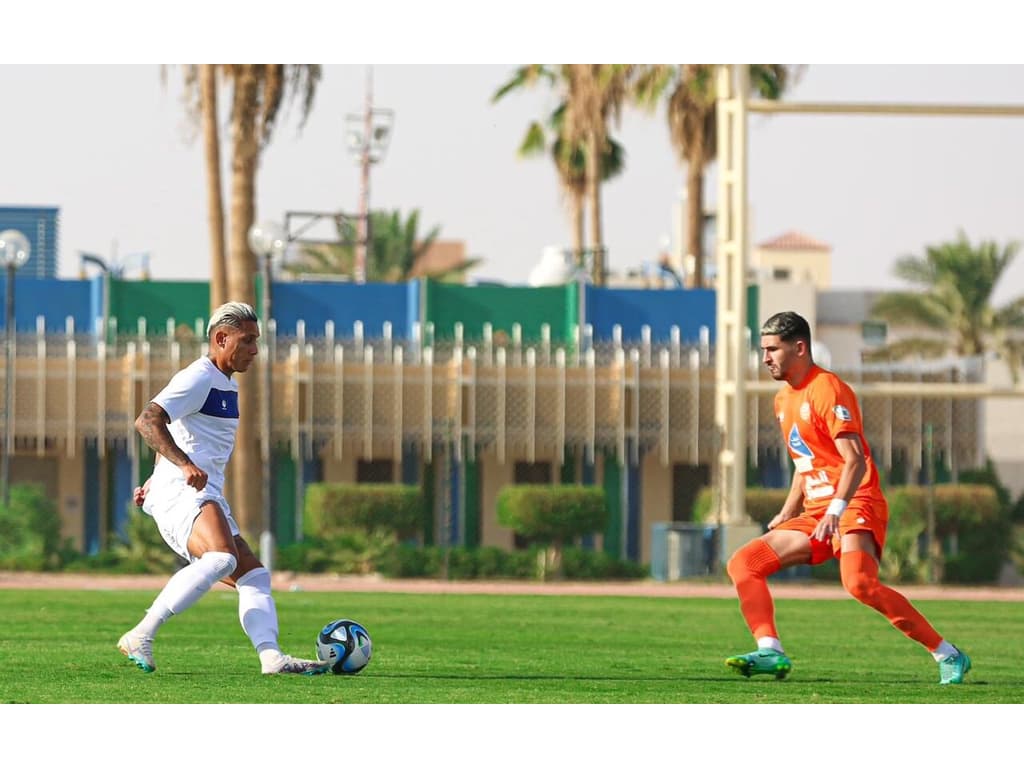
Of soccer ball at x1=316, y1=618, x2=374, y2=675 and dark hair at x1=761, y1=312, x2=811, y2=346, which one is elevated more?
dark hair at x1=761, y1=312, x2=811, y2=346

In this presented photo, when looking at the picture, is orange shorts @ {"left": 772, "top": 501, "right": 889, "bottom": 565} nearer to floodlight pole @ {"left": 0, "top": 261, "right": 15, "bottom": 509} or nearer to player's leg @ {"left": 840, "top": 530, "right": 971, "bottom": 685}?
player's leg @ {"left": 840, "top": 530, "right": 971, "bottom": 685}

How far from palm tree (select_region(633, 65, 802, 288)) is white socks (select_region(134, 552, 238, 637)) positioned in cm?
3165

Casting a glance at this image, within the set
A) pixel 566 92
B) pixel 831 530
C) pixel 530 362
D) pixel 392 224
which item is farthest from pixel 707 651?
pixel 392 224

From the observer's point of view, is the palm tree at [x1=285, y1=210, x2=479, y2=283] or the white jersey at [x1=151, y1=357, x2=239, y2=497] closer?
the white jersey at [x1=151, y1=357, x2=239, y2=497]

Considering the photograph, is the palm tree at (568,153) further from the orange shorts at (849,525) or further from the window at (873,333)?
the orange shorts at (849,525)

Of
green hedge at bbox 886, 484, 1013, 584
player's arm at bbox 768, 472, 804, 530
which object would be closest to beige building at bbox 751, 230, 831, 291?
green hedge at bbox 886, 484, 1013, 584

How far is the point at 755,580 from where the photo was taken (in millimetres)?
11055

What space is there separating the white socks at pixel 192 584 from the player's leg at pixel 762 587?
268 cm

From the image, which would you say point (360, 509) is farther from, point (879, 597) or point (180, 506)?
point (879, 597)

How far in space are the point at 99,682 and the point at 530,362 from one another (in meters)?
26.1

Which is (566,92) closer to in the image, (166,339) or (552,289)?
(552,289)

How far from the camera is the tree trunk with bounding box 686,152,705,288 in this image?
4378 centimetres

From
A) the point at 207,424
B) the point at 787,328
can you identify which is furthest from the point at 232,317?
the point at 787,328

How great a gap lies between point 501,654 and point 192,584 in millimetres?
3499
